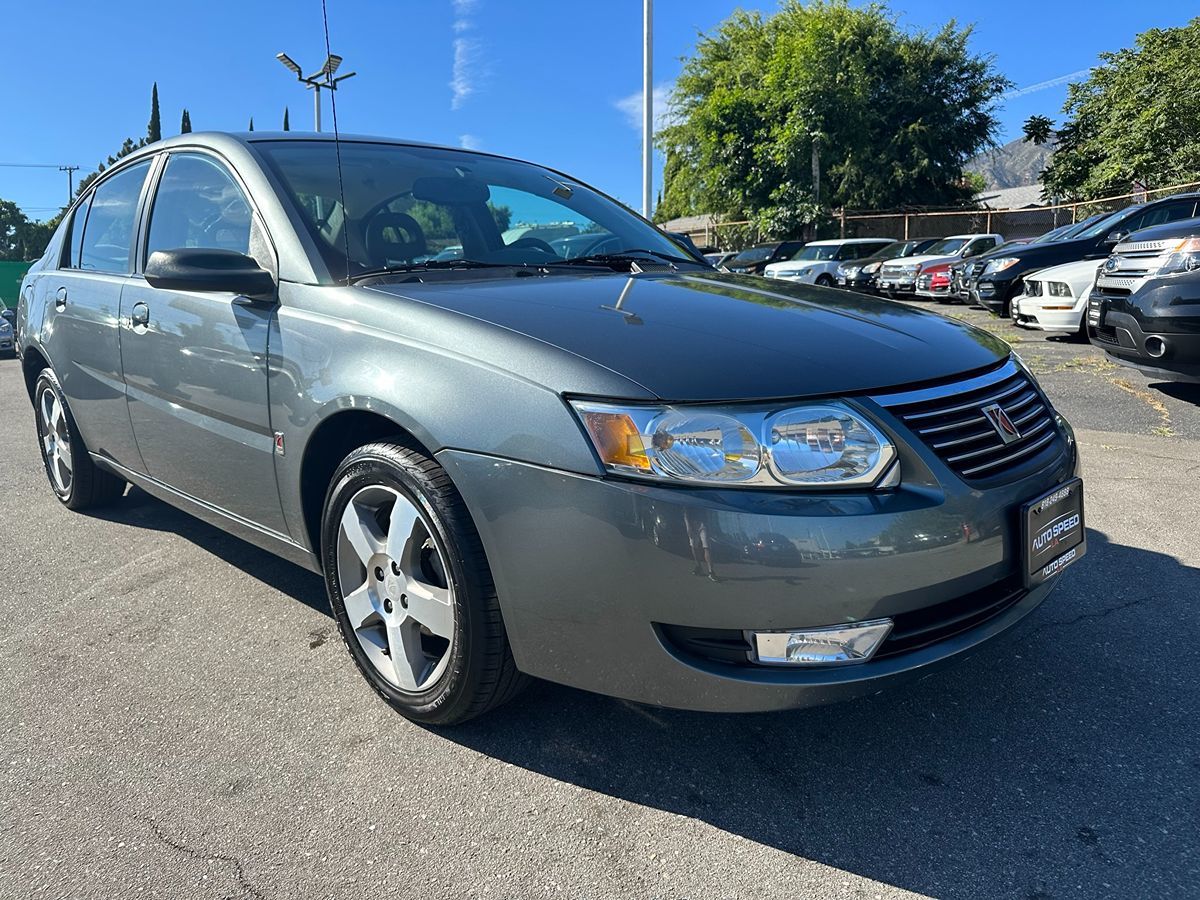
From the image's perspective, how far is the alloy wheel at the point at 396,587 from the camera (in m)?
2.15

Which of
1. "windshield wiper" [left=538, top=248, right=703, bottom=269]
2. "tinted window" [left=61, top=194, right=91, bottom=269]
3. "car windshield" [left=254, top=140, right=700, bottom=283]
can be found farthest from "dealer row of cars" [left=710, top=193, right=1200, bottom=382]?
"tinted window" [left=61, top=194, right=91, bottom=269]

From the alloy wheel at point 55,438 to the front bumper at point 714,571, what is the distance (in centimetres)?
308

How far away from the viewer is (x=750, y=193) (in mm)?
30734

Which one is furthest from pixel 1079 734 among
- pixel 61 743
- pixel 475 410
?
pixel 61 743

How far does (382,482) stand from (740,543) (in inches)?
37.2

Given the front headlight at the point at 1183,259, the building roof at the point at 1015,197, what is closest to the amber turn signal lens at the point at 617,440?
the front headlight at the point at 1183,259

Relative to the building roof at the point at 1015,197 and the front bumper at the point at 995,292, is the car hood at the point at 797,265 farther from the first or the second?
the building roof at the point at 1015,197

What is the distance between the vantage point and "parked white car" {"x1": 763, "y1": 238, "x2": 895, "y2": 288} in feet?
66.5

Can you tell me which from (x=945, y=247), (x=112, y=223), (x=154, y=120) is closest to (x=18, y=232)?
(x=154, y=120)

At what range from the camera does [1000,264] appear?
11.9 meters

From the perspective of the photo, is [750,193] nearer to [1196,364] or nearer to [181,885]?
[1196,364]

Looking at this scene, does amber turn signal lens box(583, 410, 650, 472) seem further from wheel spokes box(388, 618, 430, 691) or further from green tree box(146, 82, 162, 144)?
green tree box(146, 82, 162, 144)

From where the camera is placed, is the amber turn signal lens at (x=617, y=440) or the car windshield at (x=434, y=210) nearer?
the amber turn signal lens at (x=617, y=440)

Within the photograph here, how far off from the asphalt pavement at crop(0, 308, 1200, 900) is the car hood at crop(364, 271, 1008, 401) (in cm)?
77
